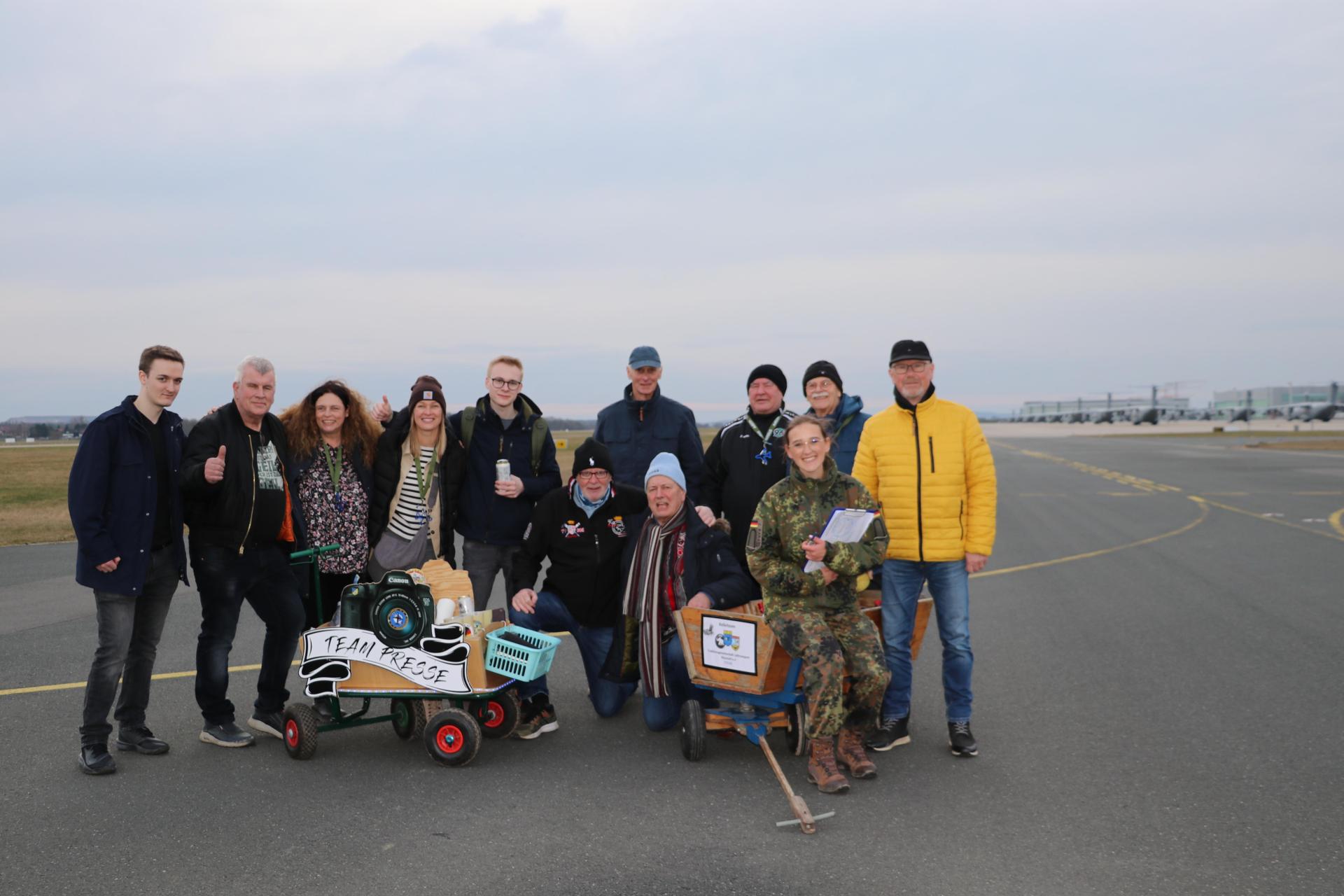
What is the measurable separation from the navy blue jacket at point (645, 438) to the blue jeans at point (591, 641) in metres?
1.07

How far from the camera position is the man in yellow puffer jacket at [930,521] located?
5266 millimetres

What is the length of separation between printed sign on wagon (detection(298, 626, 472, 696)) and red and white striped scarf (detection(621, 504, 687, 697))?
1.06 metres

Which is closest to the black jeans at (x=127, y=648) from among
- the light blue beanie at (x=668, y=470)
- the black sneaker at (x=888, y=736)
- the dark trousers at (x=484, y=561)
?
the dark trousers at (x=484, y=561)

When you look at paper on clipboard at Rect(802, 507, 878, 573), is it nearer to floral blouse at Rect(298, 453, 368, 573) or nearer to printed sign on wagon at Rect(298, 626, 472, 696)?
printed sign on wagon at Rect(298, 626, 472, 696)

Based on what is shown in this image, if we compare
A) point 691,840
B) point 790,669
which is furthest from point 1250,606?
point 691,840

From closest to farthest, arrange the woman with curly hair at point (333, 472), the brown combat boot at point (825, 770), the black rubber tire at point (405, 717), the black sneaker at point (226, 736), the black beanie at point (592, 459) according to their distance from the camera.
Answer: the brown combat boot at point (825, 770) → the black sneaker at point (226, 736) → the black rubber tire at point (405, 717) → the woman with curly hair at point (333, 472) → the black beanie at point (592, 459)

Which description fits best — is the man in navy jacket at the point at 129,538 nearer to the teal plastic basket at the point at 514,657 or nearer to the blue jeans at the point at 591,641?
the teal plastic basket at the point at 514,657

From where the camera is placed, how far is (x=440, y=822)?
4.35 m

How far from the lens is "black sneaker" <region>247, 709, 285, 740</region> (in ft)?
18.3

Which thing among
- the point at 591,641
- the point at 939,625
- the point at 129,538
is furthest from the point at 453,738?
the point at 939,625

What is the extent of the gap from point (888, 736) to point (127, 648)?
166 inches

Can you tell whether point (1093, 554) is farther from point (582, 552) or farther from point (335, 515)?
point (335, 515)

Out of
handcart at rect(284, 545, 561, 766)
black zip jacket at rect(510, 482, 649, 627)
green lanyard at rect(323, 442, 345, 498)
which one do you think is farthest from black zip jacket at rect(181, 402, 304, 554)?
black zip jacket at rect(510, 482, 649, 627)

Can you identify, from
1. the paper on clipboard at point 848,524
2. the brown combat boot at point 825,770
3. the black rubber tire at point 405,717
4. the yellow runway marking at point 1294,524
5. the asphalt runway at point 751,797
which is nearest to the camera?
the asphalt runway at point 751,797
